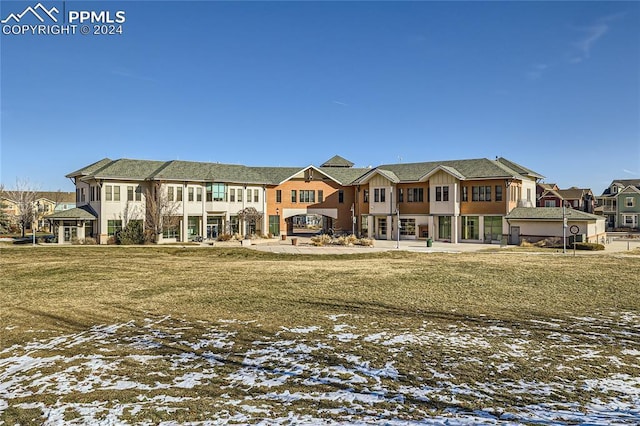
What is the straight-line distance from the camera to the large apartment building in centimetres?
4153

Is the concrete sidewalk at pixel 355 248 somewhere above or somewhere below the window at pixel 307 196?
below

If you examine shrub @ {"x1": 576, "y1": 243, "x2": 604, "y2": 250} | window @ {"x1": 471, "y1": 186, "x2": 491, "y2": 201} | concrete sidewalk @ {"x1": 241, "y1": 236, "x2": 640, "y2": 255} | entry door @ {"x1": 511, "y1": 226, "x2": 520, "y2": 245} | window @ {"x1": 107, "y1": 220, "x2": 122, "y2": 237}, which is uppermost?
window @ {"x1": 471, "y1": 186, "x2": 491, "y2": 201}

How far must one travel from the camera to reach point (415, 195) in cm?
4675

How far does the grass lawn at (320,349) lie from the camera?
269 inches

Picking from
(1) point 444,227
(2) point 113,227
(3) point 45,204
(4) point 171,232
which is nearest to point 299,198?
(4) point 171,232

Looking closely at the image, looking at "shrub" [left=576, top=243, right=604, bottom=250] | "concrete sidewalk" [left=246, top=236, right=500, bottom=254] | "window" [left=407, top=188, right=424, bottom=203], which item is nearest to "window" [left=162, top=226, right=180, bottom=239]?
"concrete sidewalk" [left=246, top=236, right=500, bottom=254]

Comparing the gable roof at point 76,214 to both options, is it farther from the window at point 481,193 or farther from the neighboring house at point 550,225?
the neighboring house at point 550,225

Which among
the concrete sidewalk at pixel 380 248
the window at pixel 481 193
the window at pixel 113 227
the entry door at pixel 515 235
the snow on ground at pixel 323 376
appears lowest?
the snow on ground at pixel 323 376

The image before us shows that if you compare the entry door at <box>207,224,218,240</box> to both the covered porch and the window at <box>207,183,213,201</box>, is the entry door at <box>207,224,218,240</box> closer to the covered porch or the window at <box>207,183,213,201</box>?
the window at <box>207,183,213,201</box>

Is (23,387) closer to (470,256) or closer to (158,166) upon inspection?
(470,256)

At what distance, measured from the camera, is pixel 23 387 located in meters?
7.61

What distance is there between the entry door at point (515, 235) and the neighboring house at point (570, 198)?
25363 millimetres

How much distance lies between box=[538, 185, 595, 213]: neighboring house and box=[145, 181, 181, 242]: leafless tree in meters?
53.0

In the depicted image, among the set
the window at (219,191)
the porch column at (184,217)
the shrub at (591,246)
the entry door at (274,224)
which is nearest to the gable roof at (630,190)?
the shrub at (591,246)
